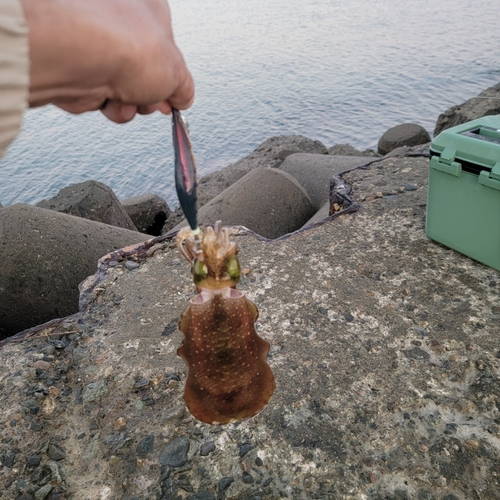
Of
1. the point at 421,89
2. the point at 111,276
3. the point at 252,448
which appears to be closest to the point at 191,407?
the point at 252,448

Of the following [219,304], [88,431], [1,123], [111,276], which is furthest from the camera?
[111,276]

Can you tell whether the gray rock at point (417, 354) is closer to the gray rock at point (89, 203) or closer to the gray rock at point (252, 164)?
the gray rock at point (89, 203)

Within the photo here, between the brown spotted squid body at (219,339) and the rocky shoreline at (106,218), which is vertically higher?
the brown spotted squid body at (219,339)

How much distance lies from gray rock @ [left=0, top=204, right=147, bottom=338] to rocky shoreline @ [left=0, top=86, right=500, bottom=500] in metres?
0.49

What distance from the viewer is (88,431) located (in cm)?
260

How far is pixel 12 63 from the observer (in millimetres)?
1000

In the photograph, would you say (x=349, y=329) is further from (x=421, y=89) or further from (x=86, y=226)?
(x=421, y=89)

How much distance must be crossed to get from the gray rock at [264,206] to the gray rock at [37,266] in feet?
5.31

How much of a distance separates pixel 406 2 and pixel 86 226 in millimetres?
28666

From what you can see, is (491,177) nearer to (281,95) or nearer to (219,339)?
(219,339)

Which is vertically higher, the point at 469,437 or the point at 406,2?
the point at 469,437

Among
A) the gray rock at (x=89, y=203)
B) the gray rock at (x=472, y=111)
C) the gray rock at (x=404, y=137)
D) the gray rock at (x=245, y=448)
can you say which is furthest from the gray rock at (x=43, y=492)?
the gray rock at (x=404, y=137)

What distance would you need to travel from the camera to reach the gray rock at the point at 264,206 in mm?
5266

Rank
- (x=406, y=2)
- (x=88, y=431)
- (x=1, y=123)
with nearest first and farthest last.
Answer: (x=1, y=123) → (x=88, y=431) → (x=406, y=2)
